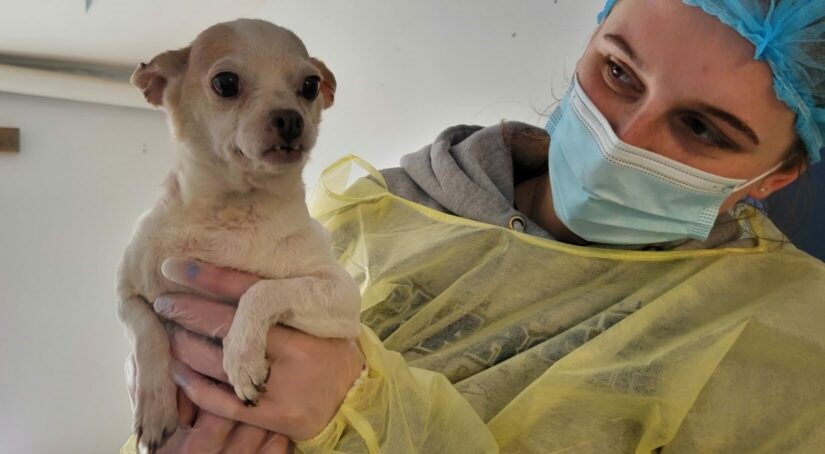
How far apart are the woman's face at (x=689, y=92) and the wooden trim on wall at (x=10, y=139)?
2.69 meters

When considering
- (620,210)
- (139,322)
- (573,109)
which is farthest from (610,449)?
(139,322)

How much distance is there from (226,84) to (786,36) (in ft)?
3.08

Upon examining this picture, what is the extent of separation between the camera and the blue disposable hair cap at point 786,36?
3.45ft

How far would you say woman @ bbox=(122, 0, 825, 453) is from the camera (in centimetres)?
107

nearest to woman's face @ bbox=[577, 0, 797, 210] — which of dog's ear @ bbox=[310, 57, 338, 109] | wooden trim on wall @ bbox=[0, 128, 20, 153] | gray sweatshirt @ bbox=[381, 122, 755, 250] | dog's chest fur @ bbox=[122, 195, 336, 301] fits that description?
gray sweatshirt @ bbox=[381, 122, 755, 250]

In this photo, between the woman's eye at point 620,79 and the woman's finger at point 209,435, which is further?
the woman's eye at point 620,79

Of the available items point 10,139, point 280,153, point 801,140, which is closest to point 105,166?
point 10,139

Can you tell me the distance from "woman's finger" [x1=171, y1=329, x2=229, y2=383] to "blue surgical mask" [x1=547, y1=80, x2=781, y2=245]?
730mm

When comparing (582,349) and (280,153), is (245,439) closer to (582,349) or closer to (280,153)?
(280,153)

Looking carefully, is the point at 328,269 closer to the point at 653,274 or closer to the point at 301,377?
the point at 301,377

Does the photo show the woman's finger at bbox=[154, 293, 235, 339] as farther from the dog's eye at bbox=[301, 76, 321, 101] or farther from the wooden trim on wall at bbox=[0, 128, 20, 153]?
the wooden trim on wall at bbox=[0, 128, 20, 153]

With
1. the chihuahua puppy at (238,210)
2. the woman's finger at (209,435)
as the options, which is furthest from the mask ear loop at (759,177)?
the woman's finger at (209,435)

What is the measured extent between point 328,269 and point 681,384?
2.05ft

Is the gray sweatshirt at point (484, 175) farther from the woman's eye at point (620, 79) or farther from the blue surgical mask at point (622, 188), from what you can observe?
the woman's eye at point (620, 79)
